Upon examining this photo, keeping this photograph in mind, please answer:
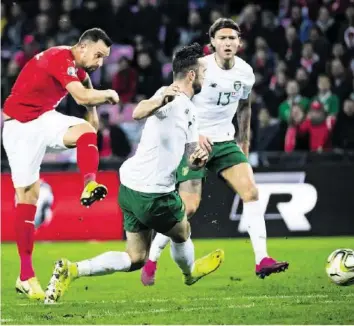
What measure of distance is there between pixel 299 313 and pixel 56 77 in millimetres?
2694

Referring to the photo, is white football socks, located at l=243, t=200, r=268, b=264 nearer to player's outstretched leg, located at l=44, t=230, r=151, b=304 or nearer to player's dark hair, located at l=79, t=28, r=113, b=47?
player's outstretched leg, located at l=44, t=230, r=151, b=304

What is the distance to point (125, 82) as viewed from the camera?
1608cm

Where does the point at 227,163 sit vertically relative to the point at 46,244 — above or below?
above

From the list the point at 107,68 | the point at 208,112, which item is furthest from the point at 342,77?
the point at 208,112

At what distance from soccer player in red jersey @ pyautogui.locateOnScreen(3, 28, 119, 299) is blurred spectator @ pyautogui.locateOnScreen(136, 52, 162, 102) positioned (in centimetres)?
725

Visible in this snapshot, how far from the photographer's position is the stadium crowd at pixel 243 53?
14.7 metres

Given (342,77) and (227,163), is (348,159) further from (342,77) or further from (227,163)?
(227,163)

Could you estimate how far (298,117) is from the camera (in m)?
14.6

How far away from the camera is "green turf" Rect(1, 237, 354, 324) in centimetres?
730

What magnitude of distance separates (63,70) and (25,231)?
57.5 inches

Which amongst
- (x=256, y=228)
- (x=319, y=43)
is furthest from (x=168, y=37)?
(x=256, y=228)

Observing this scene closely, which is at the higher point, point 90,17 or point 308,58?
point 90,17

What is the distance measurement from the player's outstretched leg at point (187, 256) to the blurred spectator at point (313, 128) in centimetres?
597

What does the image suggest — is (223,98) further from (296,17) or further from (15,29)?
(15,29)
